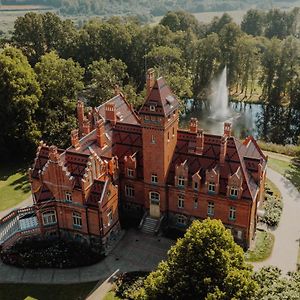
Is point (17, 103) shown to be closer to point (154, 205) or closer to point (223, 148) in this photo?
point (154, 205)

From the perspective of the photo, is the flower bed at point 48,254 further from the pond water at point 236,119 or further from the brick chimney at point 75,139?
the pond water at point 236,119

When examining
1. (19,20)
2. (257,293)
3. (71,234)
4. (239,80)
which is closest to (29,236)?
(71,234)

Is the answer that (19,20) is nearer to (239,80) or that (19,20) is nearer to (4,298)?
(239,80)

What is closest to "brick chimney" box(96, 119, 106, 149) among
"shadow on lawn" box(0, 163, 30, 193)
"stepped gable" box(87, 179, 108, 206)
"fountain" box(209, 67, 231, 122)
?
"stepped gable" box(87, 179, 108, 206)

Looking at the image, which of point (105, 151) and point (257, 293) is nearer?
point (257, 293)

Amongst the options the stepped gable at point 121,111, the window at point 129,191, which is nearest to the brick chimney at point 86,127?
the stepped gable at point 121,111

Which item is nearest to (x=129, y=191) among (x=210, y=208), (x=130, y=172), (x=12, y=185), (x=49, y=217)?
(x=130, y=172)
